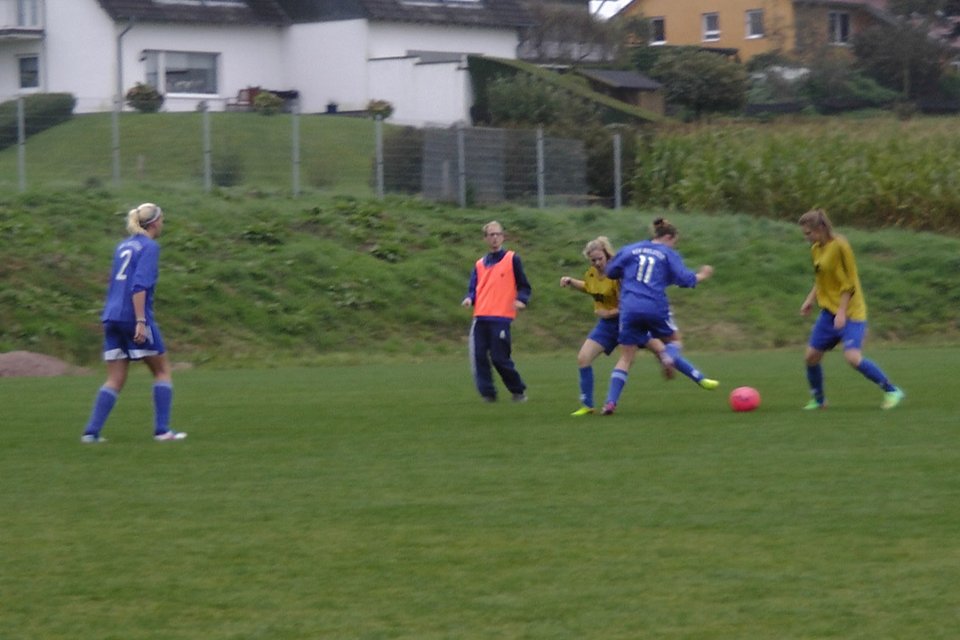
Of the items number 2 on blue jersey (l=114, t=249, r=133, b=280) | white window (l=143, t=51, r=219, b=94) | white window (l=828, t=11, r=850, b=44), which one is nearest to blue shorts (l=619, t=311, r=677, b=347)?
number 2 on blue jersey (l=114, t=249, r=133, b=280)

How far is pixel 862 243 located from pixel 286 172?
1155 cm

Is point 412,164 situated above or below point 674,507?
above

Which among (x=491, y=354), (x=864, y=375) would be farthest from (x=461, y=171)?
(x=864, y=375)

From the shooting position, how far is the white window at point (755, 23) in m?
72.8

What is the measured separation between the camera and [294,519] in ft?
27.3

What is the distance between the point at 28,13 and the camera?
46.7 metres

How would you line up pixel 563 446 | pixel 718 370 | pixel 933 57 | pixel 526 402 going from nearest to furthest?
pixel 563 446 → pixel 526 402 → pixel 718 370 → pixel 933 57

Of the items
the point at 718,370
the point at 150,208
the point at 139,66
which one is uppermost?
the point at 139,66

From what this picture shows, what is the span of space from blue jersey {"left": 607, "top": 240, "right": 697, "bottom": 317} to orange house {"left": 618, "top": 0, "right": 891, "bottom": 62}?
56.1 meters

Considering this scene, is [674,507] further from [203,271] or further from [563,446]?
[203,271]

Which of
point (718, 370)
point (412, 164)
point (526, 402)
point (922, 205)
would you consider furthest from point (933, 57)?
point (526, 402)

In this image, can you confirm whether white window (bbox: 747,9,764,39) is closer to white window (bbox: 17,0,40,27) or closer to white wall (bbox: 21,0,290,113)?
white wall (bbox: 21,0,290,113)

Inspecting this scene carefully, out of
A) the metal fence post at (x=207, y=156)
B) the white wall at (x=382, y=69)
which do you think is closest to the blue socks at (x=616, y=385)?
the metal fence post at (x=207, y=156)

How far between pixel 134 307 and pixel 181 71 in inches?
1411
